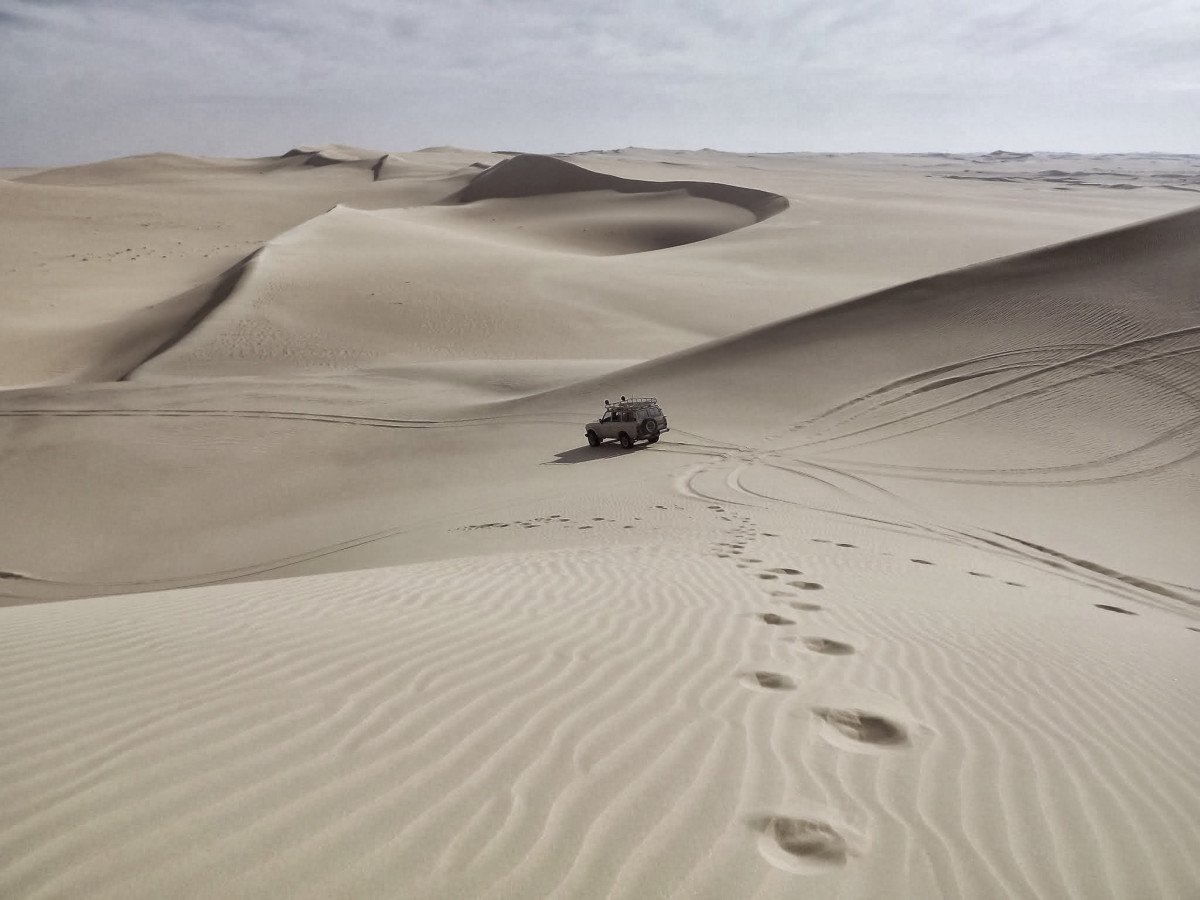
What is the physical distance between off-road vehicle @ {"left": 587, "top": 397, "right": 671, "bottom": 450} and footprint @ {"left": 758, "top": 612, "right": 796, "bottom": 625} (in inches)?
403

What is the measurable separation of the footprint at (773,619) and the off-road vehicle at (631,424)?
10.2 m

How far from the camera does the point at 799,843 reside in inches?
108

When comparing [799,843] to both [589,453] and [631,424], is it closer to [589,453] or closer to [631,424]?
[631,424]

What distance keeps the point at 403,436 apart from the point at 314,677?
14.3m

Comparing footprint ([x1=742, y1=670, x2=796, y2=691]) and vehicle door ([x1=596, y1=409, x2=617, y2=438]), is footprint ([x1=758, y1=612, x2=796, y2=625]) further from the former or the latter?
vehicle door ([x1=596, y1=409, x2=617, y2=438])

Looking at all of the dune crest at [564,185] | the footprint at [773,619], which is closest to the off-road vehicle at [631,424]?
the footprint at [773,619]

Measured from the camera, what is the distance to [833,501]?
12094mm

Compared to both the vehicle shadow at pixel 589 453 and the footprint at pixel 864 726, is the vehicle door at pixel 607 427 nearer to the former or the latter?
the vehicle shadow at pixel 589 453

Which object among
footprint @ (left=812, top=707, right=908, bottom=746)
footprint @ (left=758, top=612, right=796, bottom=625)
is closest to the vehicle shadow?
footprint @ (left=758, top=612, right=796, bottom=625)

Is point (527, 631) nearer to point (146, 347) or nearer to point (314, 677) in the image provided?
point (314, 677)

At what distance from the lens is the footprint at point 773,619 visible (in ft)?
17.9

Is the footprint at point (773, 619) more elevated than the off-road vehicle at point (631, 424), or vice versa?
the footprint at point (773, 619)

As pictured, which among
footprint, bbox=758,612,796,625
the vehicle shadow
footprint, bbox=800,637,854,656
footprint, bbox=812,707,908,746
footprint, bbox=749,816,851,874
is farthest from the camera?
the vehicle shadow

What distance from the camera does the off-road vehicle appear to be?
623 inches
